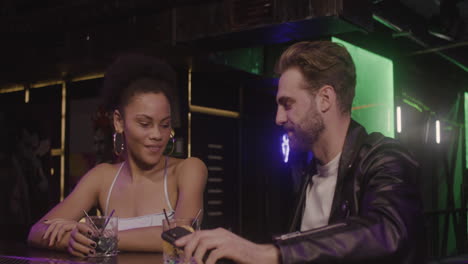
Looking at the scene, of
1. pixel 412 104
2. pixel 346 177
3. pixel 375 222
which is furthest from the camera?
pixel 412 104

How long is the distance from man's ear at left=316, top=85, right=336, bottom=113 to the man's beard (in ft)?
0.11

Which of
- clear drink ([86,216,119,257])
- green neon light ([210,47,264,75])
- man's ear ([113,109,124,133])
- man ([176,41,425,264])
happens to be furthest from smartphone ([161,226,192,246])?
green neon light ([210,47,264,75])

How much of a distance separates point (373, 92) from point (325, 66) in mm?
4835

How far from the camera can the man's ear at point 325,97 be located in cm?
182

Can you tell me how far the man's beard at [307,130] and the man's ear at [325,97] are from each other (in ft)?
0.11

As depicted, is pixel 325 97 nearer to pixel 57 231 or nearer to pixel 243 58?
pixel 57 231

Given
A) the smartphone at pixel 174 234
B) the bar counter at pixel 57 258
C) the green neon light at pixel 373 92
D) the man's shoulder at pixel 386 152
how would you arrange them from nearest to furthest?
the smartphone at pixel 174 234 < the man's shoulder at pixel 386 152 < the bar counter at pixel 57 258 < the green neon light at pixel 373 92

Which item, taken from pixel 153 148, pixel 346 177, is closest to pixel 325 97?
pixel 346 177

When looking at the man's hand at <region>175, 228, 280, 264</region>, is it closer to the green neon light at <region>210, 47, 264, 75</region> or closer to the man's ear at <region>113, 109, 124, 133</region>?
the man's ear at <region>113, 109, 124, 133</region>

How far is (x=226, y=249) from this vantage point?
121 cm

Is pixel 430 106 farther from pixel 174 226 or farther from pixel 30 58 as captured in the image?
pixel 174 226

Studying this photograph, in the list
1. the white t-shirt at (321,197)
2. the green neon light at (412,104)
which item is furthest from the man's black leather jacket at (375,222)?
the green neon light at (412,104)

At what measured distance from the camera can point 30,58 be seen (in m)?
5.72

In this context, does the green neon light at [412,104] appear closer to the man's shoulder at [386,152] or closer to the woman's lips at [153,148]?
the woman's lips at [153,148]
